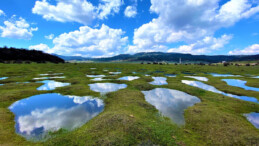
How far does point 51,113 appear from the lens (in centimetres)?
1330

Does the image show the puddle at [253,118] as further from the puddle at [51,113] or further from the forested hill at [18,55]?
the forested hill at [18,55]

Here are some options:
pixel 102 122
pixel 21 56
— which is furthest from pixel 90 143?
pixel 21 56

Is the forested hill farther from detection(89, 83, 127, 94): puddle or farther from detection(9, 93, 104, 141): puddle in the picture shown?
detection(9, 93, 104, 141): puddle

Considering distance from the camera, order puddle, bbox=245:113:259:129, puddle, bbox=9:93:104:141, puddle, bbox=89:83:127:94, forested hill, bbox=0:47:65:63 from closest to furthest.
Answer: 1. puddle, bbox=9:93:104:141
2. puddle, bbox=245:113:259:129
3. puddle, bbox=89:83:127:94
4. forested hill, bbox=0:47:65:63

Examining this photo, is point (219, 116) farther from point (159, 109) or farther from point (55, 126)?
point (55, 126)

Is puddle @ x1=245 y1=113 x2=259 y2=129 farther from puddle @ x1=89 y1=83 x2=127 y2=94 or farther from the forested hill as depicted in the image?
the forested hill

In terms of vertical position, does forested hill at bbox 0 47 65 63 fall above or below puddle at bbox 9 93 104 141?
above

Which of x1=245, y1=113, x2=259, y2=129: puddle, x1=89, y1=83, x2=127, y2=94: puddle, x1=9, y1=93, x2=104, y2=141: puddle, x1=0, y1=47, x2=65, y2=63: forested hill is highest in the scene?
x1=0, y1=47, x2=65, y2=63: forested hill

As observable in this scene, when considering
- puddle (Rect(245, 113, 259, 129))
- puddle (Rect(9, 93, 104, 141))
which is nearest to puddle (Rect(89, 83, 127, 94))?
puddle (Rect(9, 93, 104, 141))

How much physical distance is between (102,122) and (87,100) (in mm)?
8275

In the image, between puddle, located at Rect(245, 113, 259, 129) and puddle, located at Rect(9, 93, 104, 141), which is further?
puddle, located at Rect(245, 113, 259, 129)

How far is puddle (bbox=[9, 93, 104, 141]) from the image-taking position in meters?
9.91

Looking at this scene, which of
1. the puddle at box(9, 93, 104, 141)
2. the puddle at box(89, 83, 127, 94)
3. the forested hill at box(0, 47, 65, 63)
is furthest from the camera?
the forested hill at box(0, 47, 65, 63)

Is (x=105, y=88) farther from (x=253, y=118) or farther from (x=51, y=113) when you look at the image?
(x=253, y=118)
